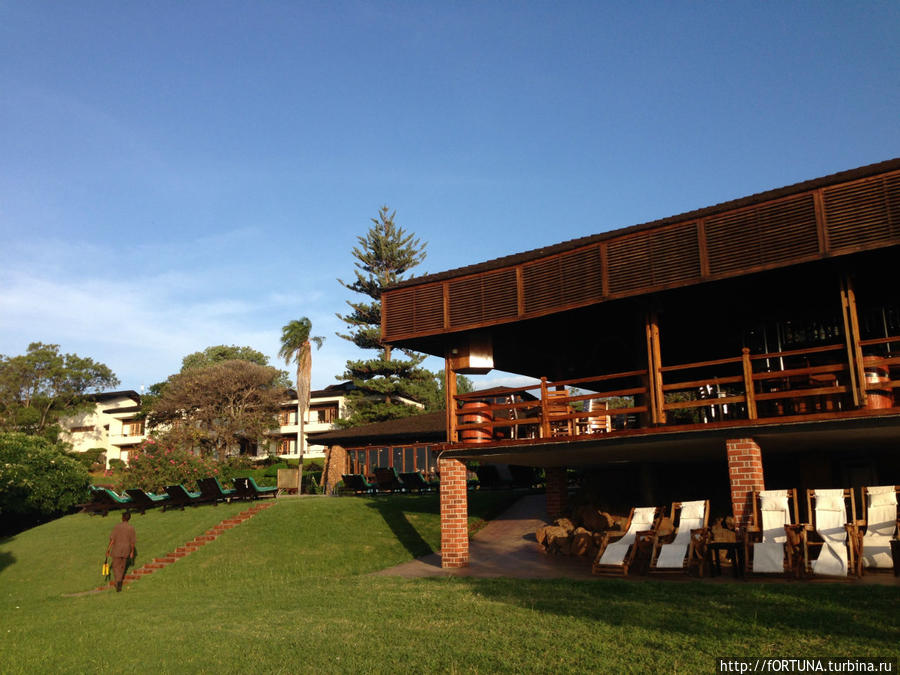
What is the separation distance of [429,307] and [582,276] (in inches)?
133

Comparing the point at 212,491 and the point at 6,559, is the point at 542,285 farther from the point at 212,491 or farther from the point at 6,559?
the point at 6,559

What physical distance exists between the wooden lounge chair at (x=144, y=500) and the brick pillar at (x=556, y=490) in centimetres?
1325

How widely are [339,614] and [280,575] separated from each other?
21.7 feet

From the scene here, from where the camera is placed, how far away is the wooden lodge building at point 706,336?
34.7ft

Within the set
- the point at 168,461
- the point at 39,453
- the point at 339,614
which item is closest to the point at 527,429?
the point at 339,614

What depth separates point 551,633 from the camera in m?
7.39

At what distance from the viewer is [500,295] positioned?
45.5 feet

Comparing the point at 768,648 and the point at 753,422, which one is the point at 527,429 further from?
the point at 768,648

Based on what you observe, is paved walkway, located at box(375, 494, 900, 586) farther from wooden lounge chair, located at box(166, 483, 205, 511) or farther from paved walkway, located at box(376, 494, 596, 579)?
wooden lounge chair, located at box(166, 483, 205, 511)

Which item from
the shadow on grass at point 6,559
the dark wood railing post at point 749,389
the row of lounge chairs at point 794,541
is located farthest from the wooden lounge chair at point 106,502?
the dark wood railing post at point 749,389

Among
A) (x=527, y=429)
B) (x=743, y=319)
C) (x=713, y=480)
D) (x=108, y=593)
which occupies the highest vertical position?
(x=743, y=319)

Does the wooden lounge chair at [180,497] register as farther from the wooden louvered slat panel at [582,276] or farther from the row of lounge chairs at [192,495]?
the wooden louvered slat panel at [582,276]

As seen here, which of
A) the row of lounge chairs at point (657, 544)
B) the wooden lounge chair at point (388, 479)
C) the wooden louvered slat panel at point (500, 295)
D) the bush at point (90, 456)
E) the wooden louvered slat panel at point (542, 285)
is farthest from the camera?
the bush at point (90, 456)

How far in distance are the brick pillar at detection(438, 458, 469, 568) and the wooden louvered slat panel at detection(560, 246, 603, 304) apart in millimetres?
3968
